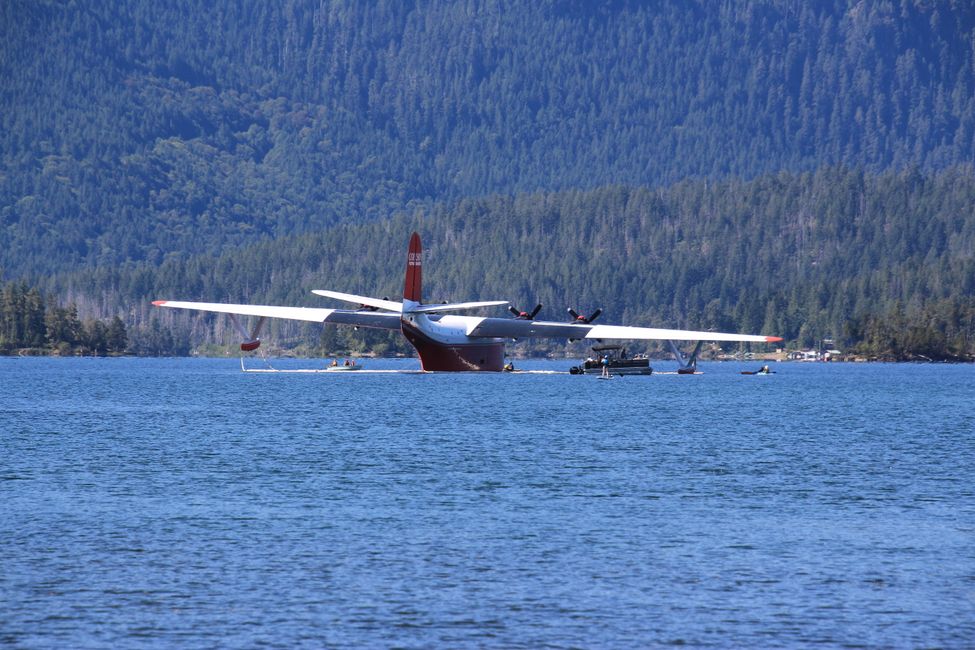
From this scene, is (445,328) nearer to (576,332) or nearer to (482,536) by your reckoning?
(576,332)

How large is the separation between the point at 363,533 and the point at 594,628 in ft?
46.2

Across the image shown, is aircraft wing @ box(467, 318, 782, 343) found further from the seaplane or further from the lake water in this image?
the lake water

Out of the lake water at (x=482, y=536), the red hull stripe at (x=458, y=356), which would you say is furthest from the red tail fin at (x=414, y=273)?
the lake water at (x=482, y=536)

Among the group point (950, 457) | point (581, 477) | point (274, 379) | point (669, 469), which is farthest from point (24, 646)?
point (274, 379)

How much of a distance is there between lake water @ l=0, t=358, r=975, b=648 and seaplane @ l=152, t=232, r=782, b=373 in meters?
78.3

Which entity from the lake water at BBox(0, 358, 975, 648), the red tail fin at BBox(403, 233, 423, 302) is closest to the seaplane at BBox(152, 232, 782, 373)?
the red tail fin at BBox(403, 233, 423, 302)

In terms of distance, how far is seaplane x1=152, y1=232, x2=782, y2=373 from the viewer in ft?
576

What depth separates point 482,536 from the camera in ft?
155

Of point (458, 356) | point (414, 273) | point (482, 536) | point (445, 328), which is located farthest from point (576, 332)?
point (482, 536)

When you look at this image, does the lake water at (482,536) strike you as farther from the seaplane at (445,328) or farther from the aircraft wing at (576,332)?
the seaplane at (445,328)

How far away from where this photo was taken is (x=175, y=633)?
34156 millimetres

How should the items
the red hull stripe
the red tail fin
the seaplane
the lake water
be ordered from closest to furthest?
1. the lake water
2. the red tail fin
3. the seaplane
4. the red hull stripe

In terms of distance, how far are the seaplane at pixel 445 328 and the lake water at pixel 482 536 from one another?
78341 millimetres

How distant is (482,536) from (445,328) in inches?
5475
